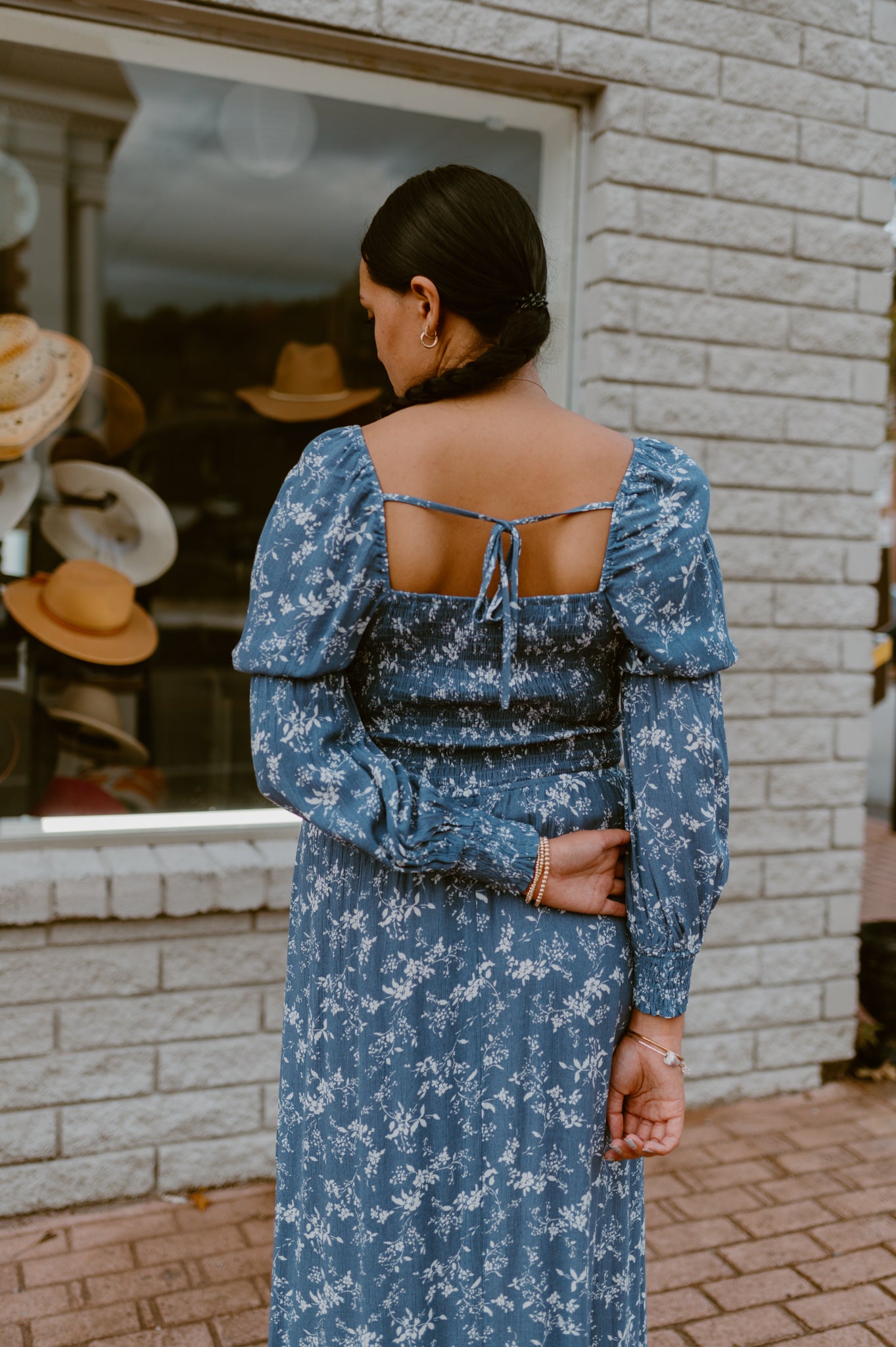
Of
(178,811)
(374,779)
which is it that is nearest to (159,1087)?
(178,811)

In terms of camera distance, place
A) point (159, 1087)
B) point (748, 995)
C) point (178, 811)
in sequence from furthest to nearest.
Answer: point (748, 995) → point (178, 811) → point (159, 1087)

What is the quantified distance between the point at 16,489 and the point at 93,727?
73 centimetres

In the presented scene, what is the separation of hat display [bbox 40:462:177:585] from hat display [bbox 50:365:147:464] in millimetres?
37

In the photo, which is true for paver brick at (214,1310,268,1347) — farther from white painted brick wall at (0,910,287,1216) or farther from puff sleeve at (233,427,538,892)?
puff sleeve at (233,427,538,892)

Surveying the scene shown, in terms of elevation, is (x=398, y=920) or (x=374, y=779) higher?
(x=374, y=779)

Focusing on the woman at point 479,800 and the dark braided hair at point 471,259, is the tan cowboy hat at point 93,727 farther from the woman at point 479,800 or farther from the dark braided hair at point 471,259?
the dark braided hair at point 471,259

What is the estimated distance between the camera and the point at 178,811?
3.27 meters

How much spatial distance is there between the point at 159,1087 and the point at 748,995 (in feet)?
6.00

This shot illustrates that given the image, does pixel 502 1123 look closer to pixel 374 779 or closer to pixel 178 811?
pixel 374 779

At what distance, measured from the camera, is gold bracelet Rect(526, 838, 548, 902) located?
4.85ft

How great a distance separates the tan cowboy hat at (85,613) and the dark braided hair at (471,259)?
2.13 m

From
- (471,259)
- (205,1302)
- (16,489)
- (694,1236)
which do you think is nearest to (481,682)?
(471,259)

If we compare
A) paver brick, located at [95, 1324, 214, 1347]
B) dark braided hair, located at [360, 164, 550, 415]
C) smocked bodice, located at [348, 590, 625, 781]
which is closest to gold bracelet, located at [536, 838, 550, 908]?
smocked bodice, located at [348, 590, 625, 781]

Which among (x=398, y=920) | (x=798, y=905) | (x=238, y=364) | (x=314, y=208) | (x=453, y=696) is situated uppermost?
(x=314, y=208)
